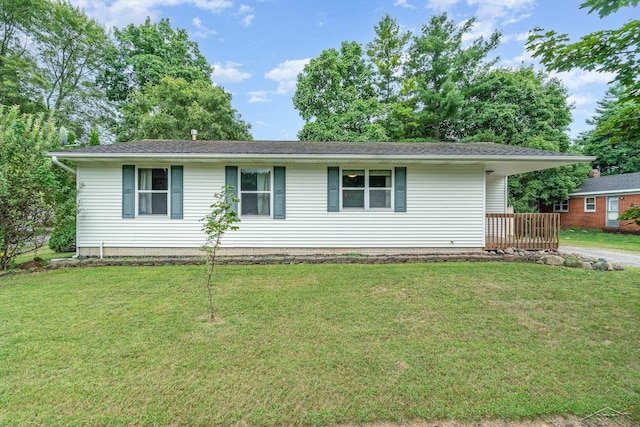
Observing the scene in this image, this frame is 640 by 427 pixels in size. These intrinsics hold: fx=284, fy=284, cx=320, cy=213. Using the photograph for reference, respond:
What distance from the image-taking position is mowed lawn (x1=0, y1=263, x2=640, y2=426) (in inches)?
87.7

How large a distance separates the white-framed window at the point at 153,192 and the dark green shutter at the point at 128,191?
0.15 m

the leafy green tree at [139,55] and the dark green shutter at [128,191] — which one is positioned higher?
the leafy green tree at [139,55]

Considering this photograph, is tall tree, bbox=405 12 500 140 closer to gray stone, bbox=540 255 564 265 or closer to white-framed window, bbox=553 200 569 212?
white-framed window, bbox=553 200 569 212

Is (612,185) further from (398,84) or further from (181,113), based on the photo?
(181,113)

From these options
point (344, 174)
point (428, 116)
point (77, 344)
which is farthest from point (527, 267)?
point (428, 116)

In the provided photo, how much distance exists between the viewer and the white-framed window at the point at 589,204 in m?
16.3

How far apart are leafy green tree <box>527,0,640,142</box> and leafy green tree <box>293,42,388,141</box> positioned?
1356 cm

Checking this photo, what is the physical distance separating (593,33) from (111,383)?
18.3ft

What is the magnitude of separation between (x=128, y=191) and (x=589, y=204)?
2258cm

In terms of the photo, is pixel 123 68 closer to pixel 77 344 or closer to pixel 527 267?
pixel 77 344

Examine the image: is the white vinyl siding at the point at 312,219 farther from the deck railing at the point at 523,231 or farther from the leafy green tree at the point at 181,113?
the leafy green tree at the point at 181,113

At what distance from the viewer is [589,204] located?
1653cm

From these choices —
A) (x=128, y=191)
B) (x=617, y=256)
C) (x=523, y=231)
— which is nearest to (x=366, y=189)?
(x=523, y=231)

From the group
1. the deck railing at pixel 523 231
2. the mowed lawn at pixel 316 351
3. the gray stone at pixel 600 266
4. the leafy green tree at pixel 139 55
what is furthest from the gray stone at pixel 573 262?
the leafy green tree at pixel 139 55
